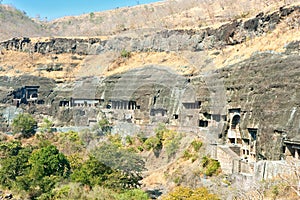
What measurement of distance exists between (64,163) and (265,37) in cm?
1866

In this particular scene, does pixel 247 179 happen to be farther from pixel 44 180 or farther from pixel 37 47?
pixel 37 47

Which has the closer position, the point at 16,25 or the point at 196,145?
the point at 196,145

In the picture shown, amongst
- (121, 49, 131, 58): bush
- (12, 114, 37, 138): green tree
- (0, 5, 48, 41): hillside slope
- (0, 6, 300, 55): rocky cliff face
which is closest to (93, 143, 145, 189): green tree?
(12, 114, 37, 138): green tree

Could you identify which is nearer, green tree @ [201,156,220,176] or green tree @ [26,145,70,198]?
green tree @ [201,156,220,176]

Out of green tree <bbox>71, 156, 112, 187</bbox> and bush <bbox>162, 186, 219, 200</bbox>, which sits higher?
bush <bbox>162, 186, 219, 200</bbox>

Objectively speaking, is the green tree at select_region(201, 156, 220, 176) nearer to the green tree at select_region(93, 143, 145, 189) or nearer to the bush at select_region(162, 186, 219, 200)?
the green tree at select_region(93, 143, 145, 189)

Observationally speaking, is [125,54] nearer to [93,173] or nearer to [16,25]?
[93,173]

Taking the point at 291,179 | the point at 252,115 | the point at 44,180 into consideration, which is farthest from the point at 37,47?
the point at 291,179

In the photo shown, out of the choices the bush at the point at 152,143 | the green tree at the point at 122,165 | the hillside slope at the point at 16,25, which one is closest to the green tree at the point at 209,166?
the green tree at the point at 122,165

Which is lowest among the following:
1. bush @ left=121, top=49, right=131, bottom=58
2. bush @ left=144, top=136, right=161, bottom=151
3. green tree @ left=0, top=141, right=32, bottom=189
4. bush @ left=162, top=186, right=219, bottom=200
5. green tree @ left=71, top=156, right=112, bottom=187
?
green tree @ left=0, top=141, right=32, bottom=189

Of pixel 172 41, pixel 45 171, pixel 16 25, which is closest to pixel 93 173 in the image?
pixel 45 171

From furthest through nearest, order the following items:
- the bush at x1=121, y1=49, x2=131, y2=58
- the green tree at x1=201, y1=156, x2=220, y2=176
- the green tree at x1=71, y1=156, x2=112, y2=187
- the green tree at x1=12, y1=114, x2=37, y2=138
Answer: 1. the bush at x1=121, y1=49, x2=131, y2=58
2. the green tree at x1=12, y1=114, x2=37, y2=138
3. the green tree at x1=201, y1=156, x2=220, y2=176
4. the green tree at x1=71, y1=156, x2=112, y2=187

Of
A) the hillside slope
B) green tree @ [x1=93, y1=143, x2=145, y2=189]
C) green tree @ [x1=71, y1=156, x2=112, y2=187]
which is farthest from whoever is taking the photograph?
the hillside slope

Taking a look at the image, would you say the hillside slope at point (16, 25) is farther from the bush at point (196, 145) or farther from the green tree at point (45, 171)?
the bush at point (196, 145)
